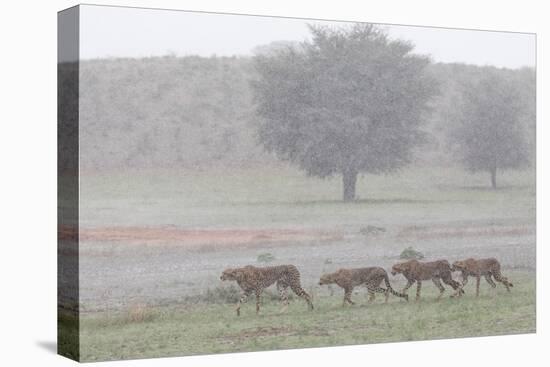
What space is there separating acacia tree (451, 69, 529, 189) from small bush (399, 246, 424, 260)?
183cm

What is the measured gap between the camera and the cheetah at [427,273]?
21109 millimetres

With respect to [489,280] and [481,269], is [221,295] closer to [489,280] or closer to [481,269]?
[481,269]

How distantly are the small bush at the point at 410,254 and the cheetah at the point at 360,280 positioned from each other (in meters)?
0.47

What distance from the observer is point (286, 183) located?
20.4 m

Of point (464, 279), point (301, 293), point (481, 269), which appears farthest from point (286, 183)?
point (481, 269)

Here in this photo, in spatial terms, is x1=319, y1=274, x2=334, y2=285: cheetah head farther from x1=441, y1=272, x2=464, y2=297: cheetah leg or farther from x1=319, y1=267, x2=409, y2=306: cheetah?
x1=441, y1=272, x2=464, y2=297: cheetah leg

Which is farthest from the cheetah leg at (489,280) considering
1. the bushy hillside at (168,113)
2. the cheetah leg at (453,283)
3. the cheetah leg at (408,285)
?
the bushy hillside at (168,113)

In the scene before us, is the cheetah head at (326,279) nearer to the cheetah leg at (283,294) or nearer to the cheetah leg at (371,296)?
the cheetah leg at (283,294)

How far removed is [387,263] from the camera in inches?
827

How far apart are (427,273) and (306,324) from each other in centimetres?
245

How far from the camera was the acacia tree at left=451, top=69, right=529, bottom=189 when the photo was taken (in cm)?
2206

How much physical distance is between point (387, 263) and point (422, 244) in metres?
0.75

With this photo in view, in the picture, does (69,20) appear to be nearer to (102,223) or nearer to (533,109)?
(102,223)

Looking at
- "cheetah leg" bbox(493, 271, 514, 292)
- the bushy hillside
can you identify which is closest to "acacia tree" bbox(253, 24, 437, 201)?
the bushy hillside
